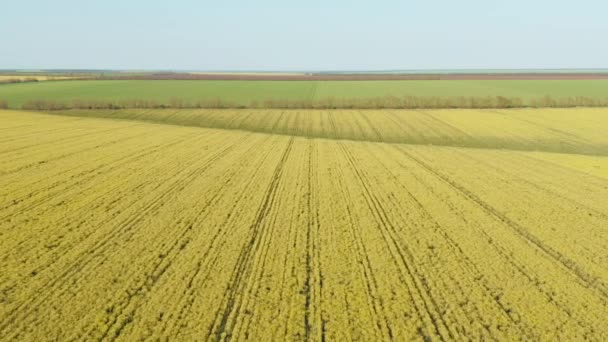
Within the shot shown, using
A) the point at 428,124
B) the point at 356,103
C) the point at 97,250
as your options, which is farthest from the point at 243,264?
the point at 356,103

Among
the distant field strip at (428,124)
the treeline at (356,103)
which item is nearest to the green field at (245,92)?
the treeline at (356,103)

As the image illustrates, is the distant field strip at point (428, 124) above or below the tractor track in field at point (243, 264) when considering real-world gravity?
above

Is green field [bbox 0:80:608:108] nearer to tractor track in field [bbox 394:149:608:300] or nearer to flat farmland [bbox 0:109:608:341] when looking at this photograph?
flat farmland [bbox 0:109:608:341]

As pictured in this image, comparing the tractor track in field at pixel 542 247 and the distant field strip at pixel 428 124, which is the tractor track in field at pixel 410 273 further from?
the distant field strip at pixel 428 124

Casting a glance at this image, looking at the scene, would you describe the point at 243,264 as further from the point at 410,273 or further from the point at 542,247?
the point at 542,247

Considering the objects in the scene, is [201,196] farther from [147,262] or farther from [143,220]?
[147,262]

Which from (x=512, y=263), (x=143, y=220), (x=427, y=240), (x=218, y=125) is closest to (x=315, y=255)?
(x=427, y=240)
